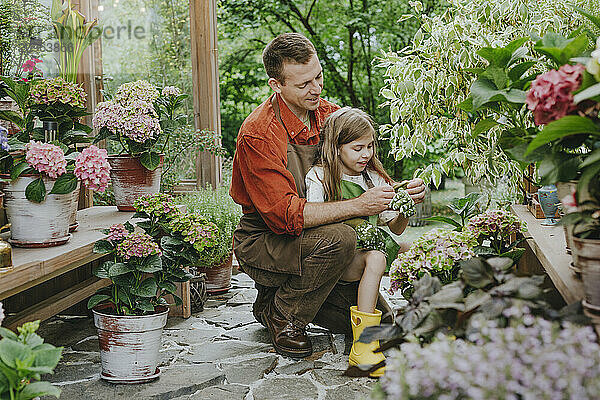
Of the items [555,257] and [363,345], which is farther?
[363,345]

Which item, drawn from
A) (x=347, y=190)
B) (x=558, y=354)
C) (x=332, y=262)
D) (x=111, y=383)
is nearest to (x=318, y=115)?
(x=347, y=190)

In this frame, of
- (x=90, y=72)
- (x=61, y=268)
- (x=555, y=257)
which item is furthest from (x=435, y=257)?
(x=90, y=72)

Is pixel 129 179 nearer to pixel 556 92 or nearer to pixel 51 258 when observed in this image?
pixel 51 258

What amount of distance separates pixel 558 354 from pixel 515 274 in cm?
40

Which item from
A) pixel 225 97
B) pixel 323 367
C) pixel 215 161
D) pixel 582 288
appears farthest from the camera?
pixel 225 97

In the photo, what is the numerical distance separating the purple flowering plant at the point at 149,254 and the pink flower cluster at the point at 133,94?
0.64 meters

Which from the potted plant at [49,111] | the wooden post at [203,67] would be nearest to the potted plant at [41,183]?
the potted plant at [49,111]

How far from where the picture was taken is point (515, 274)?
57.4 inches

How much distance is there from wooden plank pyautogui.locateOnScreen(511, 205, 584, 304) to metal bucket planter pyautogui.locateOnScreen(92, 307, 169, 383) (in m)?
1.30

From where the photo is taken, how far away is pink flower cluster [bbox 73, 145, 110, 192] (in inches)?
90.7

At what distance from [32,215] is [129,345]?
0.56m

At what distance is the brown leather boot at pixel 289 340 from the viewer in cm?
265

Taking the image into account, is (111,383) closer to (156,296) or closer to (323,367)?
(156,296)

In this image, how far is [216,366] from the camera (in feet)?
8.43
